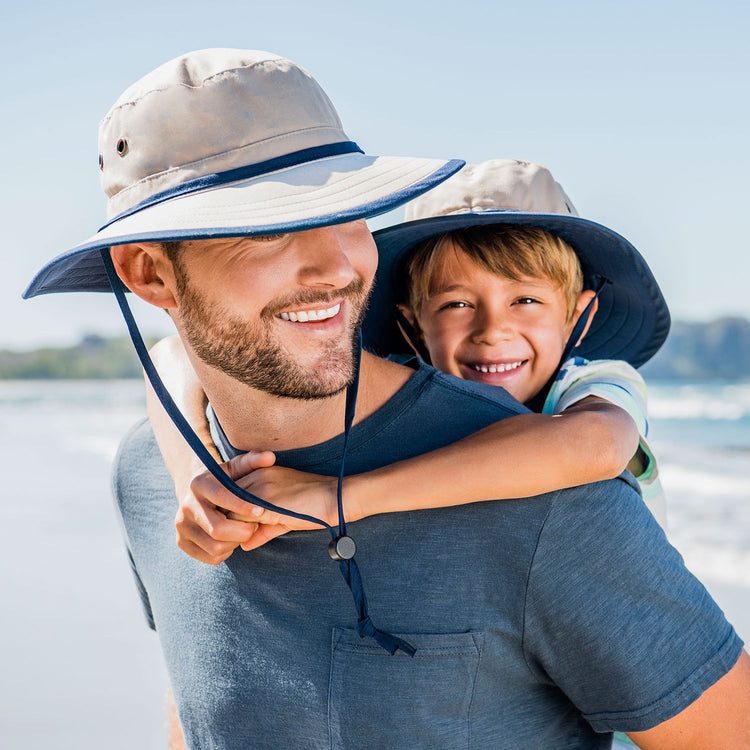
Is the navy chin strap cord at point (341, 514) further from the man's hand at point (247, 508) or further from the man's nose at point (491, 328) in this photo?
the man's nose at point (491, 328)

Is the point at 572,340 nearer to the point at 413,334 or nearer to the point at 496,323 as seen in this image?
the point at 496,323

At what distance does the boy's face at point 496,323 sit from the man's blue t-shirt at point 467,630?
0.88 meters

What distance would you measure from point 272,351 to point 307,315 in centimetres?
9

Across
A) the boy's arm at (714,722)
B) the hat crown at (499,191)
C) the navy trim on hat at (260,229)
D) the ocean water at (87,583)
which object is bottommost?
the ocean water at (87,583)

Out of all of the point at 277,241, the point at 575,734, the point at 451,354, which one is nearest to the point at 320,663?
the point at 575,734

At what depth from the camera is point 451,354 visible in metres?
2.34

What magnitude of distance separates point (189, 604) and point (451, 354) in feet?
3.67

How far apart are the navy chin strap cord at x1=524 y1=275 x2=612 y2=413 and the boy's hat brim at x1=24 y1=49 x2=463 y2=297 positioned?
3.45 ft

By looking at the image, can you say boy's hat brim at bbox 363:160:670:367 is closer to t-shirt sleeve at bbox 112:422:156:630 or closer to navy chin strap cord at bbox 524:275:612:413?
navy chin strap cord at bbox 524:275:612:413

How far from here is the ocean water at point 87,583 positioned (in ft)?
12.8

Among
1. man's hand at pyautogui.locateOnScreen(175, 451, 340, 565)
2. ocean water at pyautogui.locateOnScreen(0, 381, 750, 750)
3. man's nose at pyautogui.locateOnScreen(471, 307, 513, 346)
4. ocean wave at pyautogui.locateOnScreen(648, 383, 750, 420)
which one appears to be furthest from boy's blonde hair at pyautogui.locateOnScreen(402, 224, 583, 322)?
ocean wave at pyautogui.locateOnScreen(648, 383, 750, 420)

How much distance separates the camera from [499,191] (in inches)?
79.7

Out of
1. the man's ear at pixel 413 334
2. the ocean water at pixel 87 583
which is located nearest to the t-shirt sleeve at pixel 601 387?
the man's ear at pixel 413 334

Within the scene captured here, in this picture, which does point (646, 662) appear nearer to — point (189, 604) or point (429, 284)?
point (189, 604)
